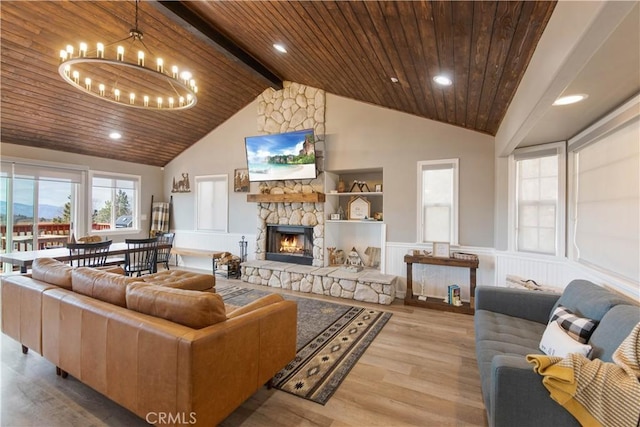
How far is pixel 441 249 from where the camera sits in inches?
168

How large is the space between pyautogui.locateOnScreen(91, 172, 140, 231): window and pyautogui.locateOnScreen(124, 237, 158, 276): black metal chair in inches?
93.2

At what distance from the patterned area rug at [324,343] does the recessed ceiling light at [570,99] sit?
9.01 feet

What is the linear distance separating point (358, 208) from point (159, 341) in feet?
13.6

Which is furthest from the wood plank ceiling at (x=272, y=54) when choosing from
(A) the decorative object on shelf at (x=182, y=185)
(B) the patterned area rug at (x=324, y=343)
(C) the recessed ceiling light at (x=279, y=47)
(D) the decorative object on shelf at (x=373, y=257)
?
(B) the patterned area rug at (x=324, y=343)

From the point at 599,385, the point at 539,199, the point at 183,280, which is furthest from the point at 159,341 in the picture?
the point at 539,199

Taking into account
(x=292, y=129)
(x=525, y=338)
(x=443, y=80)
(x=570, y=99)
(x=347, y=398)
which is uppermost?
(x=292, y=129)

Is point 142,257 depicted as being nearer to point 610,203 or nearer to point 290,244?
point 290,244

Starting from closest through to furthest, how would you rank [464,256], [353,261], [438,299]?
[464,256] → [438,299] → [353,261]

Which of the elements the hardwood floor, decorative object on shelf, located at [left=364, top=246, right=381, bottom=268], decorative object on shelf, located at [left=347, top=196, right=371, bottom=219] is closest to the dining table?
the hardwood floor

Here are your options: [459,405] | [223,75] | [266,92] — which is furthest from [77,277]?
[266,92]

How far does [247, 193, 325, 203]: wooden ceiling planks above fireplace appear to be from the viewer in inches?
204

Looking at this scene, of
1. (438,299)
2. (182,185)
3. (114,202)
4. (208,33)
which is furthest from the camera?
(182,185)

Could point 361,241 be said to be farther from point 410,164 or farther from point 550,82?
point 550,82

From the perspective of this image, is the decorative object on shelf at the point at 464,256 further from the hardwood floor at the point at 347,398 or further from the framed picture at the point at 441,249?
the hardwood floor at the point at 347,398
